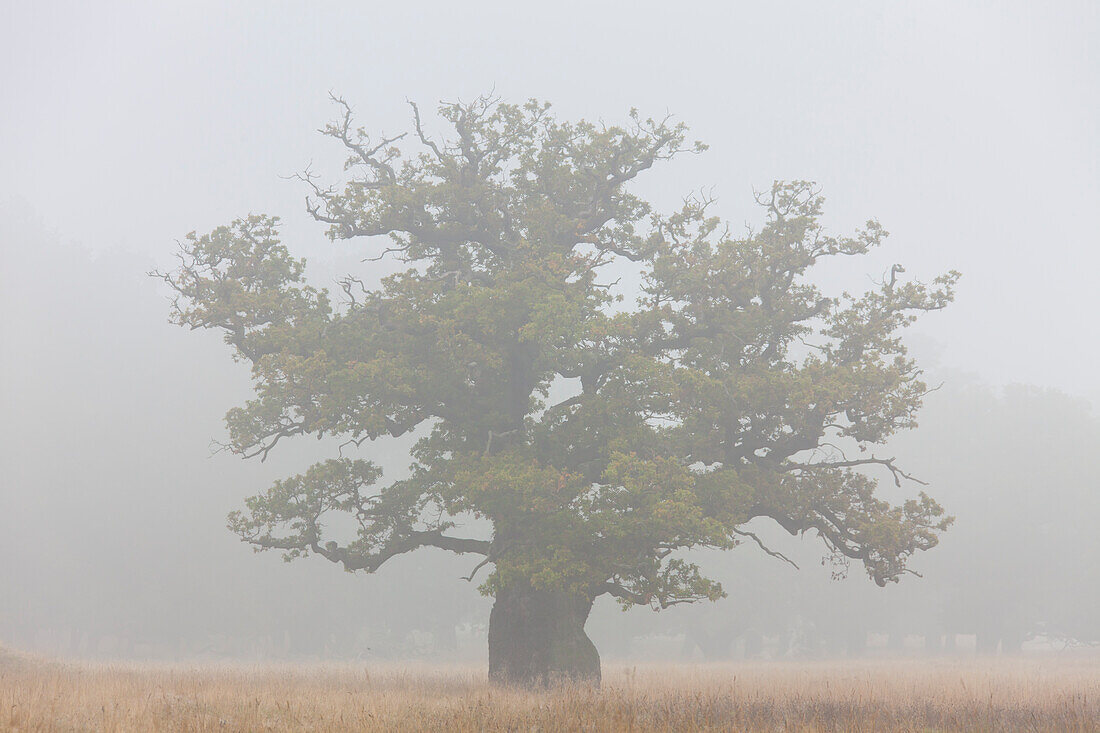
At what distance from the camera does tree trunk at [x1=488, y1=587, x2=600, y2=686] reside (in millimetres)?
20141

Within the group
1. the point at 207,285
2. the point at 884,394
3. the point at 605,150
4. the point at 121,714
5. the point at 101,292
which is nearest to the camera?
the point at 121,714

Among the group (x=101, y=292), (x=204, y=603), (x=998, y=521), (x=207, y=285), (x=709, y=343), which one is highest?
(x=101, y=292)

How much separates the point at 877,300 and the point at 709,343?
4.61m

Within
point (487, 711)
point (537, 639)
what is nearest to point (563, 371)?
point (537, 639)

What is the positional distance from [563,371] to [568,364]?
1.37 ft

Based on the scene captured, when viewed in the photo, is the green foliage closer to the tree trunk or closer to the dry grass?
the tree trunk

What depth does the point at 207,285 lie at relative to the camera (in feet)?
69.3

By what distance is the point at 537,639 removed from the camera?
2042cm

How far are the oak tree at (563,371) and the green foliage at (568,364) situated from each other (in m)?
0.07

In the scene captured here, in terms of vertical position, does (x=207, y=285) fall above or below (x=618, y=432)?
above

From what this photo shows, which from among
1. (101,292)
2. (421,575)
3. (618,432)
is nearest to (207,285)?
(618,432)

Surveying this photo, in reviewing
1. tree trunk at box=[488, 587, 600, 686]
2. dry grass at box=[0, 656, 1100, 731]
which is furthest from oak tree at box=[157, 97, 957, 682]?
dry grass at box=[0, 656, 1100, 731]

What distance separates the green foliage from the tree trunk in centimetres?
179

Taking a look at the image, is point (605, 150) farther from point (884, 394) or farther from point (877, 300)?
point (884, 394)
